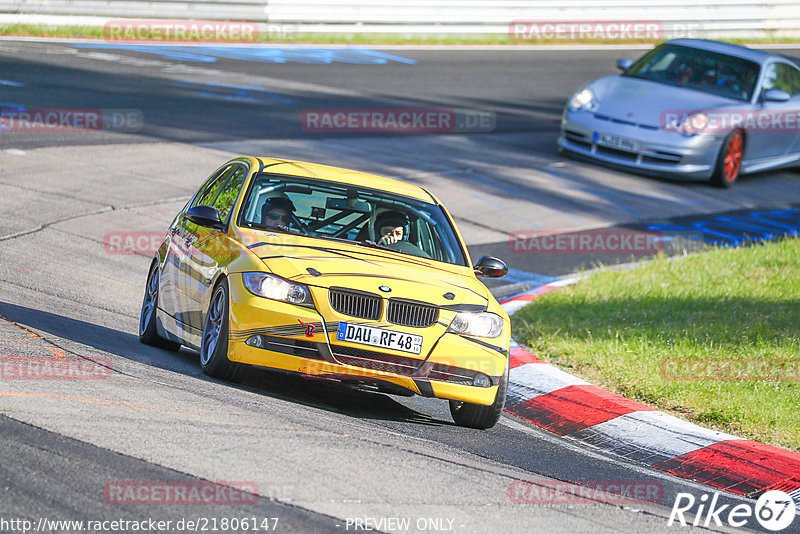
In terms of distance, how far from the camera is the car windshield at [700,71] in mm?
18844

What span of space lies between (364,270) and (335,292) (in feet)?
0.95

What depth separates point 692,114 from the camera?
1783 cm

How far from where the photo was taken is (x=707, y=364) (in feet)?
29.2

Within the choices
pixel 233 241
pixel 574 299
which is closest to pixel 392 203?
pixel 233 241

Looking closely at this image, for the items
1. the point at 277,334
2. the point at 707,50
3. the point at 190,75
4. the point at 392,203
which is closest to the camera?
the point at 277,334

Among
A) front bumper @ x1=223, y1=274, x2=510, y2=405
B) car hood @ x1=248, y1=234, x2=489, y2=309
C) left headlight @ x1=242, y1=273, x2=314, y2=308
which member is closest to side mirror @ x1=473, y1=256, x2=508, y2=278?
car hood @ x1=248, y1=234, x2=489, y2=309

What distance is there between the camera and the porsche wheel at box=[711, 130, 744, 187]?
18.2 metres

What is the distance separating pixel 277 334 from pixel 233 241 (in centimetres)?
95

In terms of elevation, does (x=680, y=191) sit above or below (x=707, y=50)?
below

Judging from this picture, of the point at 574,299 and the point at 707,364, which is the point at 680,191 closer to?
the point at 574,299

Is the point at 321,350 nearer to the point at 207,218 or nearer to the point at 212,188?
the point at 207,218

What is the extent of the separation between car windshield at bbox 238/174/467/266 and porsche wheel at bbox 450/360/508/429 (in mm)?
1118

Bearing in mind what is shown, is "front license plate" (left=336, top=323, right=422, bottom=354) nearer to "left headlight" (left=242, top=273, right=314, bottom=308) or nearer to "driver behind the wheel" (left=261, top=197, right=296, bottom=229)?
"left headlight" (left=242, top=273, right=314, bottom=308)

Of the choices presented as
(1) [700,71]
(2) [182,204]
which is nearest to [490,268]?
(2) [182,204]
